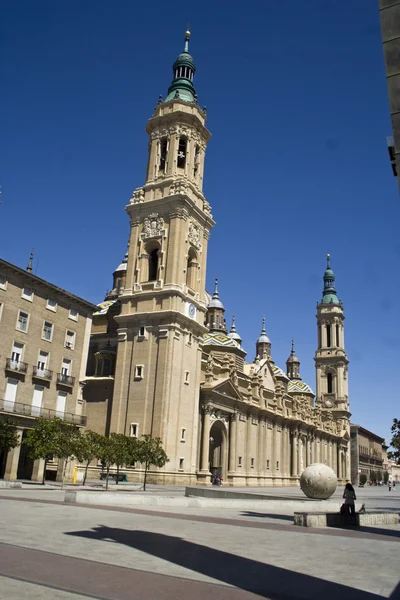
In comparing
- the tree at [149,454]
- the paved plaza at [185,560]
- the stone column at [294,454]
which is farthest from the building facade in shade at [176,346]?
the paved plaza at [185,560]

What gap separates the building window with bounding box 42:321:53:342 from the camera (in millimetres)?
39500

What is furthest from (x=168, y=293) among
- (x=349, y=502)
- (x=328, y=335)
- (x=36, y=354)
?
(x=328, y=335)

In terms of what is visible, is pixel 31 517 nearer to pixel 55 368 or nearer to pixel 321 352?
pixel 55 368

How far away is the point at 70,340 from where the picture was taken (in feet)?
138

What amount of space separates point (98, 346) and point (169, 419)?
14713 millimetres

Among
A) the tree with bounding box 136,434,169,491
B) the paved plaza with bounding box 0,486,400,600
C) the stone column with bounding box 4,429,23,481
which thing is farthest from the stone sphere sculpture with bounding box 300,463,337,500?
the stone column with bounding box 4,429,23,481

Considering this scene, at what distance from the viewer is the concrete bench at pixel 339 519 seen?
16.0 metres

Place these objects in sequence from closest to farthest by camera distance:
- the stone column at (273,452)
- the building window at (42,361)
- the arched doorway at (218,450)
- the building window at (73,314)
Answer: the building window at (42,361) → the building window at (73,314) → the arched doorway at (218,450) → the stone column at (273,452)

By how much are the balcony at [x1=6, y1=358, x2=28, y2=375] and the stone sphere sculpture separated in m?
20.0

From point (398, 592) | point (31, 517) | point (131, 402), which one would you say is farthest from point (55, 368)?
point (398, 592)

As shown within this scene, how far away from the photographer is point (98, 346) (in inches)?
2228

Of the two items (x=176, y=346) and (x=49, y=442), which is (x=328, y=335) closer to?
(x=176, y=346)

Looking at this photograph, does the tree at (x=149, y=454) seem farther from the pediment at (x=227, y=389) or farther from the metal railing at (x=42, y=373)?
the pediment at (x=227, y=389)

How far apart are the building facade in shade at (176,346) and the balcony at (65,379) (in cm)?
749
